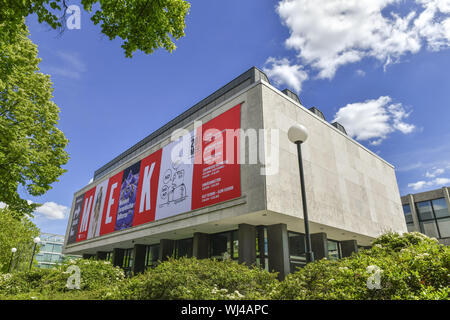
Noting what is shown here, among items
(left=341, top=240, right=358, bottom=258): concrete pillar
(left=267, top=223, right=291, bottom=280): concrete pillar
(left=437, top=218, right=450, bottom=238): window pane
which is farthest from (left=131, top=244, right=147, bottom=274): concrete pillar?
(left=437, top=218, right=450, bottom=238): window pane

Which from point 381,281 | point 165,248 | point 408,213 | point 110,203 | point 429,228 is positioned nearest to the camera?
point 381,281

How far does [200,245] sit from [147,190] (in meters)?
7.15

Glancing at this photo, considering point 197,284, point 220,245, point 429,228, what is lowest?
point 197,284

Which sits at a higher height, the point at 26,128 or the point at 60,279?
the point at 26,128

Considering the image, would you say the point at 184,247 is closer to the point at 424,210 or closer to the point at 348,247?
the point at 348,247

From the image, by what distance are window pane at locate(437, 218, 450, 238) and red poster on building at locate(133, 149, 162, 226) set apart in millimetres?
34535

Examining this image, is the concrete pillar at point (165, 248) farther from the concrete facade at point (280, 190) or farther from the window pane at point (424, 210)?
the window pane at point (424, 210)

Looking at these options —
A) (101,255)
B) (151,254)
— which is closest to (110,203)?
(151,254)

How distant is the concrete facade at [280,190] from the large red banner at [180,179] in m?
0.60

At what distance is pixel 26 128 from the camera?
45.2ft

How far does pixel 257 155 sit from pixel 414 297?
1219 centimetres

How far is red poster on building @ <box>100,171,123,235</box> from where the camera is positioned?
Answer: 28127 millimetres

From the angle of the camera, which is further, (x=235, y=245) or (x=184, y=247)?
(x=184, y=247)

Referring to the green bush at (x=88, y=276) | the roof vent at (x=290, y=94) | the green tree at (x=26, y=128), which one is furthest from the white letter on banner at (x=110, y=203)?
the roof vent at (x=290, y=94)
